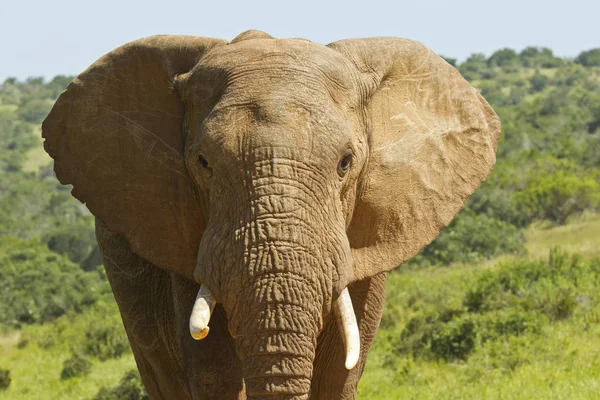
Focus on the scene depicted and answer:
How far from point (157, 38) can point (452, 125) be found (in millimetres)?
1465

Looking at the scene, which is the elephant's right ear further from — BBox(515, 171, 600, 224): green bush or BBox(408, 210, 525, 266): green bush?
BBox(515, 171, 600, 224): green bush

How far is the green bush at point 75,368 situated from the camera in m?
14.6

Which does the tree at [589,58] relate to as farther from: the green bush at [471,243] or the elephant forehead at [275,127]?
the elephant forehead at [275,127]

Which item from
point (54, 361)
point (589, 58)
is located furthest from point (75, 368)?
point (589, 58)

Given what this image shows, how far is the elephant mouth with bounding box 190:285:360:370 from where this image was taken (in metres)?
4.80

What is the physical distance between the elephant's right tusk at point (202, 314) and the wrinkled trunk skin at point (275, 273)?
0.13 feet

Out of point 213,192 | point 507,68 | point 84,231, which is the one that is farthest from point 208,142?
point 507,68

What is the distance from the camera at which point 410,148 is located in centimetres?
588

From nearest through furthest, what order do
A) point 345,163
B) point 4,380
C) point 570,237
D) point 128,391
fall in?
point 345,163 < point 128,391 < point 4,380 < point 570,237

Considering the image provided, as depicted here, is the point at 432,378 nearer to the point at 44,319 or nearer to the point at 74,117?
the point at 74,117

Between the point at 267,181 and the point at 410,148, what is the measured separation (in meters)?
1.14

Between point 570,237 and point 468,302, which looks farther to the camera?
point 570,237

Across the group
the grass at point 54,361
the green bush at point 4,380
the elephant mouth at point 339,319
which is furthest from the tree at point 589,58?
the elephant mouth at point 339,319

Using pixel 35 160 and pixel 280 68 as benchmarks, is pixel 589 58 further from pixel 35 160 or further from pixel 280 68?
pixel 280 68
